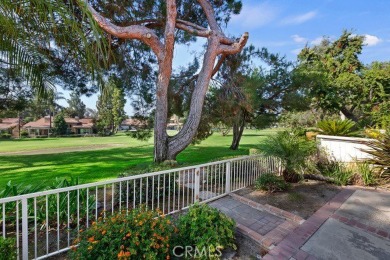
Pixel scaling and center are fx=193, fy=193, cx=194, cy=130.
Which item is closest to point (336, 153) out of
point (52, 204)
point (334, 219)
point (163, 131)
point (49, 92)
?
point (334, 219)

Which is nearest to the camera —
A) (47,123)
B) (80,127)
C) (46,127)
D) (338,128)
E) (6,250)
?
(6,250)

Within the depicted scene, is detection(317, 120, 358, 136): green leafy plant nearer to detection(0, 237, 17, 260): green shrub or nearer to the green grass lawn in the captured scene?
the green grass lawn

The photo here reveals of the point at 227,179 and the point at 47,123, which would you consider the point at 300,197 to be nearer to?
the point at 227,179

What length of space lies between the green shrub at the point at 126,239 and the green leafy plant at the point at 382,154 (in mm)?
6072

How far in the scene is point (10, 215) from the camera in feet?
9.80

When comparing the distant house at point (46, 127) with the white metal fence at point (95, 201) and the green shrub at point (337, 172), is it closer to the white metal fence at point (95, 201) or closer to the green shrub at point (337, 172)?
the white metal fence at point (95, 201)

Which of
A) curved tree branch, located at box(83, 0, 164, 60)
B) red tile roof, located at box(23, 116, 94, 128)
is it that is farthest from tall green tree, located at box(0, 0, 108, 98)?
red tile roof, located at box(23, 116, 94, 128)

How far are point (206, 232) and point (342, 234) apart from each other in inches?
85.0

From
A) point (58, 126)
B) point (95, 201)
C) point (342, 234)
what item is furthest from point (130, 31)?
point (58, 126)

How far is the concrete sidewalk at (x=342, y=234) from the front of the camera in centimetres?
249

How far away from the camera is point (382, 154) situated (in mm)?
5203

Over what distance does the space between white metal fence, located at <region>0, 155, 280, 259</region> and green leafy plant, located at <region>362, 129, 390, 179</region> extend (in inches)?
100

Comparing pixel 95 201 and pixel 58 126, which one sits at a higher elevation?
pixel 58 126

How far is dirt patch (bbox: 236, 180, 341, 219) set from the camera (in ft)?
12.4
